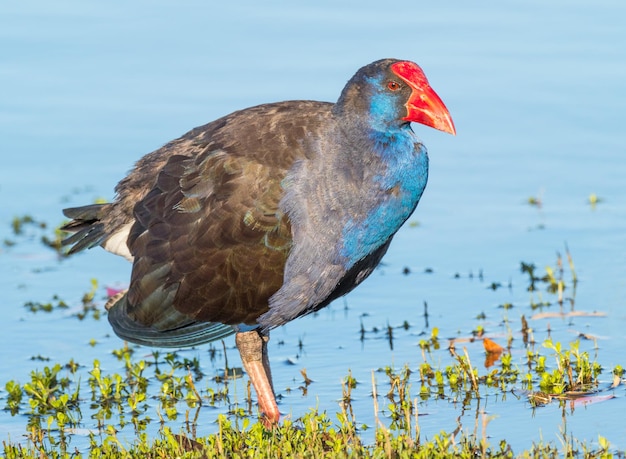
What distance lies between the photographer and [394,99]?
6.01m

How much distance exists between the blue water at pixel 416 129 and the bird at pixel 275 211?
0.80m

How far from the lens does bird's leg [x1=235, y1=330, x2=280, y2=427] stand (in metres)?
6.34

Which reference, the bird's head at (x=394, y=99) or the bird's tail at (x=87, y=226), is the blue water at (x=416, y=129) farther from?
the bird's head at (x=394, y=99)

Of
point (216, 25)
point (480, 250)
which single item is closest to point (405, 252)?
point (480, 250)

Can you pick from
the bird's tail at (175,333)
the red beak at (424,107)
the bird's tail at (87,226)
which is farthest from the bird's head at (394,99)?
the bird's tail at (87,226)

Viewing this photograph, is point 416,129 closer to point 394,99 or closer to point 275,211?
point 394,99

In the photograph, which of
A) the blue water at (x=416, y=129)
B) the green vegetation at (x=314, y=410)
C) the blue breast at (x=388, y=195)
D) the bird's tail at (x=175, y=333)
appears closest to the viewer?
the green vegetation at (x=314, y=410)

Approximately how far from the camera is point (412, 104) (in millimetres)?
5996

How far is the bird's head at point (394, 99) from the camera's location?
19.6 ft

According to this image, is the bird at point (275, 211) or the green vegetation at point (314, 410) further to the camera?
the bird at point (275, 211)

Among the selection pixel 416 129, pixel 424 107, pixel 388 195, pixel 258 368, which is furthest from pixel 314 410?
pixel 416 129

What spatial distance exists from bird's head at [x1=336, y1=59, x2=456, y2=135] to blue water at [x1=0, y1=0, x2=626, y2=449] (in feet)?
4.78

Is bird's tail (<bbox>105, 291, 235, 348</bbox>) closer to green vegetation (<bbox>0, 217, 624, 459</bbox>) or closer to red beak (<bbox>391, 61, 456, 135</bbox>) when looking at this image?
green vegetation (<bbox>0, 217, 624, 459</bbox>)

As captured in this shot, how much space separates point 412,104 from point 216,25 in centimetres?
710
